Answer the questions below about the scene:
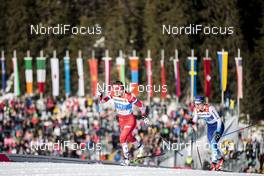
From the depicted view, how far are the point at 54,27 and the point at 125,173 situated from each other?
69.0 feet

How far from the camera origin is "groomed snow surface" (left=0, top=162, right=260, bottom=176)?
23.5 m

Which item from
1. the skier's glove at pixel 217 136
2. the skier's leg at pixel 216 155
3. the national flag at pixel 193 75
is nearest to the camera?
the skier's leg at pixel 216 155

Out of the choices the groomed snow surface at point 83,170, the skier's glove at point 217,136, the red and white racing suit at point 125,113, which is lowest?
the groomed snow surface at point 83,170

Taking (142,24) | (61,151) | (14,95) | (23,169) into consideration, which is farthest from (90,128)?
(23,169)

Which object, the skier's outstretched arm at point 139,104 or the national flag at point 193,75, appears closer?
the skier's outstretched arm at point 139,104

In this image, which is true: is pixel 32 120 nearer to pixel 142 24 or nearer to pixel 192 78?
pixel 192 78

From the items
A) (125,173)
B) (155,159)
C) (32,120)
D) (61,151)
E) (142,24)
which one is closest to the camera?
(125,173)

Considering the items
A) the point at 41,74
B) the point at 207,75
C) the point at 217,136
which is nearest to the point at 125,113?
the point at 217,136

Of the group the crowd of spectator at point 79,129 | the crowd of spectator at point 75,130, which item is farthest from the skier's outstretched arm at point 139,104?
the crowd of spectator at point 75,130

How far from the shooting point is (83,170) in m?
23.8

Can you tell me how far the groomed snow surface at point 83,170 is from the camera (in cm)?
2355

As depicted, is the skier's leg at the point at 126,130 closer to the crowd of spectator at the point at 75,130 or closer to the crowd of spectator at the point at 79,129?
the crowd of spectator at the point at 79,129

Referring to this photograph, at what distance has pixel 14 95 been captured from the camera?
1742 inches

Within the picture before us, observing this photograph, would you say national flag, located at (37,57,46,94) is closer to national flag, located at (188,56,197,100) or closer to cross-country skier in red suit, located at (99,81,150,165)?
national flag, located at (188,56,197,100)
